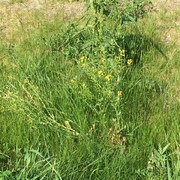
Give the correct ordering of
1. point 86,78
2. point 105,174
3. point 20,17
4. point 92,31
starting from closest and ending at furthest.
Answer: point 105,174
point 86,78
point 92,31
point 20,17

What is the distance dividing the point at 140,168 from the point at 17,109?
0.99 metres

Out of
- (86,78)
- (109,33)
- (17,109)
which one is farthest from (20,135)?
(109,33)

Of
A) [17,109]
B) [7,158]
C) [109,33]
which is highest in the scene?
[109,33]

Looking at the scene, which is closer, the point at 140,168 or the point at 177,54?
the point at 140,168

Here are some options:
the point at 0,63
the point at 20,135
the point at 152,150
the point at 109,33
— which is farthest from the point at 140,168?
the point at 0,63

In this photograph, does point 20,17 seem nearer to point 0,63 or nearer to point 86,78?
point 0,63

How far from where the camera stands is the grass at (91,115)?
2.90 metres

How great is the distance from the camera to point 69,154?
3.02m

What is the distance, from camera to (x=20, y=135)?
3254mm

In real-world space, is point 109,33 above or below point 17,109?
above

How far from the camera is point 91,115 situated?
336 cm

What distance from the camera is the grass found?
290 centimetres

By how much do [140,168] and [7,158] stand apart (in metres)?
0.92

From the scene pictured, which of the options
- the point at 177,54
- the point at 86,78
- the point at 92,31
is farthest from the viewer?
the point at 177,54
